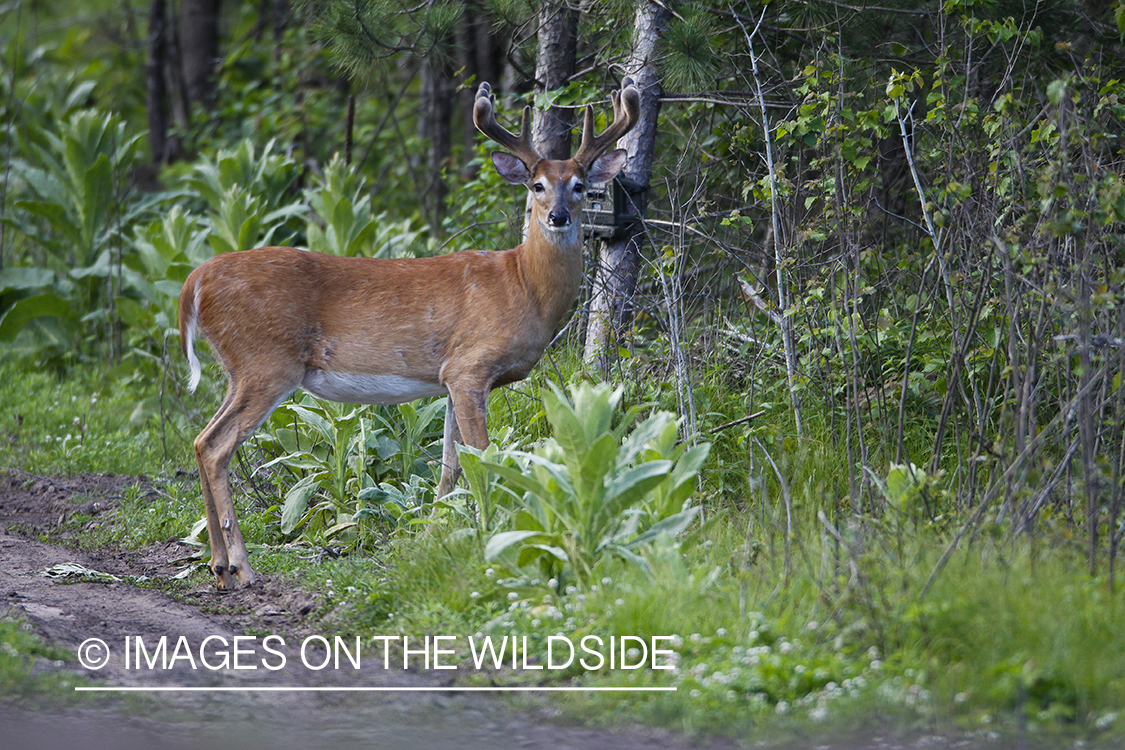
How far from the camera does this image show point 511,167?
582cm

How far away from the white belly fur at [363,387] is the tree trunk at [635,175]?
1.16 meters

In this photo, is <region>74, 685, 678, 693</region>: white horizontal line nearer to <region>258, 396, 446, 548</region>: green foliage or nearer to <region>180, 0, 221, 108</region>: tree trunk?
<region>258, 396, 446, 548</region>: green foliage

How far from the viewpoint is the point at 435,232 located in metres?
11.0

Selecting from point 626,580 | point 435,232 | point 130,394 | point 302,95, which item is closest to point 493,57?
point 302,95

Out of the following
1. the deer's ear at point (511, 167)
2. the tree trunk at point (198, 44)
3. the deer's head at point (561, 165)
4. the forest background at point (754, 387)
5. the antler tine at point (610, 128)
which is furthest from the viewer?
the tree trunk at point (198, 44)

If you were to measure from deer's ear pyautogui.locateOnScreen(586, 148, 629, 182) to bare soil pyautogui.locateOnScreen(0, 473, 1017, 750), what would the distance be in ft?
8.27

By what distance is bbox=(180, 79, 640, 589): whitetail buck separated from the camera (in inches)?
215

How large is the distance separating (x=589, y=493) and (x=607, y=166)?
2.24 meters

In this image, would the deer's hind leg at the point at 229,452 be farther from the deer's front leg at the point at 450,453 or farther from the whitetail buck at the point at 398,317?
the deer's front leg at the point at 450,453

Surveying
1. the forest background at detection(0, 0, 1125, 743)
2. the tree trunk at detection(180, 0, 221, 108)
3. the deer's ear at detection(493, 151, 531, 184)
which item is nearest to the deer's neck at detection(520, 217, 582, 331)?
the deer's ear at detection(493, 151, 531, 184)

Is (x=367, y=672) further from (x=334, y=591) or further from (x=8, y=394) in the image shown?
(x=8, y=394)

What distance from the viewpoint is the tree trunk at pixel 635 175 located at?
6.54 metres

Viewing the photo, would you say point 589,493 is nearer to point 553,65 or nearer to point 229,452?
point 229,452

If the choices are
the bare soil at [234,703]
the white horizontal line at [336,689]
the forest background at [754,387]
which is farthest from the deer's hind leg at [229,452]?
the white horizontal line at [336,689]
